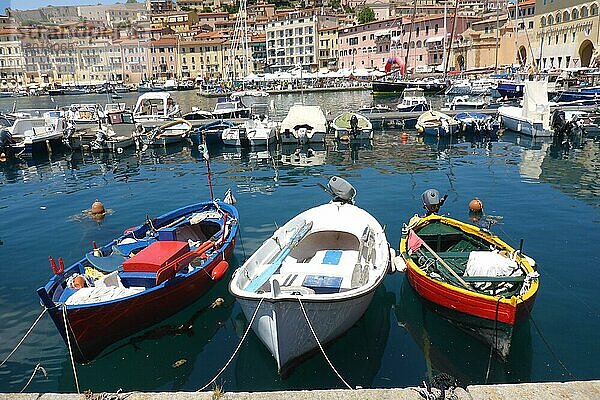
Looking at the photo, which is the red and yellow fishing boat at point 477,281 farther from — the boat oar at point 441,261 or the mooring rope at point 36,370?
the mooring rope at point 36,370

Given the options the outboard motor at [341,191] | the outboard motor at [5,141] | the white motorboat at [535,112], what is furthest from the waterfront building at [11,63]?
the outboard motor at [341,191]

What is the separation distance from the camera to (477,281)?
30.1 ft

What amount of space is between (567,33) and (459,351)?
83783 mm

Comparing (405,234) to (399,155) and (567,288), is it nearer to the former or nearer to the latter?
(567,288)

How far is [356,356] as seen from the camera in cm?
915

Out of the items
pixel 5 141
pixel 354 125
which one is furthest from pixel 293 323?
pixel 5 141

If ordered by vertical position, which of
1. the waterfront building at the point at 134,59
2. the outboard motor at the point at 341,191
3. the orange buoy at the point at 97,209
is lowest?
the orange buoy at the point at 97,209

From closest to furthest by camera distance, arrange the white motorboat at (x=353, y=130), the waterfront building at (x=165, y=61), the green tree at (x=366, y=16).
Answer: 1. the white motorboat at (x=353, y=130)
2. the green tree at (x=366, y=16)
3. the waterfront building at (x=165, y=61)

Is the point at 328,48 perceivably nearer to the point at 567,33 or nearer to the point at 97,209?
the point at 567,33

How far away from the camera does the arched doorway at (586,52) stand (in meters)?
74.2

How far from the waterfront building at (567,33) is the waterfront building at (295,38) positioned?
50.4 meters

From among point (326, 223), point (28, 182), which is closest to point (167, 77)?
point (28, 182)

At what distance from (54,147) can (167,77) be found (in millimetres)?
101524

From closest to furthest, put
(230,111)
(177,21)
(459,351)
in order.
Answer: (459,351) → (230,111) → (177,21)
